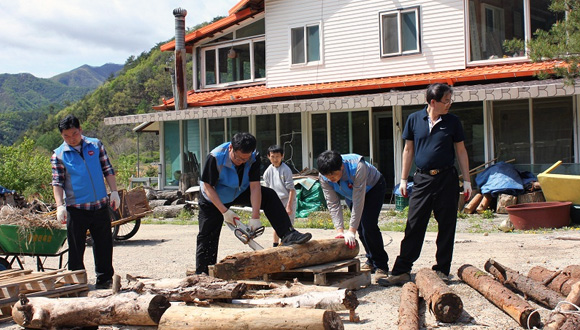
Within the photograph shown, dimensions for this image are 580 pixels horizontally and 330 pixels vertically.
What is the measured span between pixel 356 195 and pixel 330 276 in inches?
34.6

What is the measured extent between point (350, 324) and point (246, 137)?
2.07 metres

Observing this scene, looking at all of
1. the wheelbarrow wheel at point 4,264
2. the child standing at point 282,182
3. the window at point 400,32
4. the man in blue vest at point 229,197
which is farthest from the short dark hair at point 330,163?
the window at point 400,32

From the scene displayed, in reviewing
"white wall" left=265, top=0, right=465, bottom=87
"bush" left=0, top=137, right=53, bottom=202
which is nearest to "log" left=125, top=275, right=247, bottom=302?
"white wall" left=265, top=0, right=465, bottom=87

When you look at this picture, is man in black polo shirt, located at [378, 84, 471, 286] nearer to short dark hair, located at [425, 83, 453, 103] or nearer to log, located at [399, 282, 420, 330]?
short dark hair, located at [425, 83, 453, 103]

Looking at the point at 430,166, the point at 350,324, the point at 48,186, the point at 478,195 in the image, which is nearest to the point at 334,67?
the point at 478,195

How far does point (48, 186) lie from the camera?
816 inches

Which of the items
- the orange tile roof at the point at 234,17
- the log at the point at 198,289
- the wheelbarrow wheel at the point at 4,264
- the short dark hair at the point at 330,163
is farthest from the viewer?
the orange tile roof at the point at 234,17

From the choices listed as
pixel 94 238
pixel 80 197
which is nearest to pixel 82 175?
pixel 80 197

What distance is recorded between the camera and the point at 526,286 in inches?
234

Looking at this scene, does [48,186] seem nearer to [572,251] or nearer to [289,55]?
[289,55]

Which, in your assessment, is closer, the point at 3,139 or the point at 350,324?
the point at 350,324

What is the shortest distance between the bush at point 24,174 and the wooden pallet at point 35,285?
13.6 metres

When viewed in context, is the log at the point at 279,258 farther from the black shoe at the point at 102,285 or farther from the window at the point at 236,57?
the window at the point at 236,57

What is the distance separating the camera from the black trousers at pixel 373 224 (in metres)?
7.16
